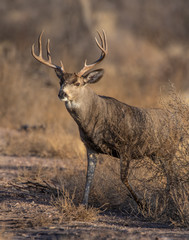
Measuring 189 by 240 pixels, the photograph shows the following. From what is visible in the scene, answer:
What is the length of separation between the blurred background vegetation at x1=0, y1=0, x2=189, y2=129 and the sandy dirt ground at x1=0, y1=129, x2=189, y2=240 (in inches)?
203

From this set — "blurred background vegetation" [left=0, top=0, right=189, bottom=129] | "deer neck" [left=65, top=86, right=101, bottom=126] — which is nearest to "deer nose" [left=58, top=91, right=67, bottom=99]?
"deer neck" [left=65, top=86, right=101, bottom=126]

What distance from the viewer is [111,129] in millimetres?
6562

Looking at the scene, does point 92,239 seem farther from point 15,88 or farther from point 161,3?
point 161,3

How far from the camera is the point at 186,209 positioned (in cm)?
557

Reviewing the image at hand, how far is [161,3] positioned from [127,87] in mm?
17133

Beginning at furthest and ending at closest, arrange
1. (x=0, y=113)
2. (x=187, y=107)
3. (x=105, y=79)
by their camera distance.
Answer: (x=105, y=79)
(x=0, y=113)
(x=187, y=107)

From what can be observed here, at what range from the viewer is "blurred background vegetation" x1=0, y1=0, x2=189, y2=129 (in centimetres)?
1559

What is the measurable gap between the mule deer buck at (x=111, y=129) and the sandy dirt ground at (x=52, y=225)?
2.23ft

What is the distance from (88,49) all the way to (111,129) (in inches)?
707

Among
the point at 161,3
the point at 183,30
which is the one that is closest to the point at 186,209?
the point at 183,30

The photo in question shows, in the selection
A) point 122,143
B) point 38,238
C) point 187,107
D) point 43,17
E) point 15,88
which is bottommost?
point 38,238

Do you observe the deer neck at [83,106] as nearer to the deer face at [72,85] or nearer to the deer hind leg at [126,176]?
the deer face at [72,85]

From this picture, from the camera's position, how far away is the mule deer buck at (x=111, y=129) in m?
6.48

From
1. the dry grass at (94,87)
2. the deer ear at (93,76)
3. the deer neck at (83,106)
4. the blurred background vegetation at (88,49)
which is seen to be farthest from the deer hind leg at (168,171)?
the blurred background vegetation at (88,49)
